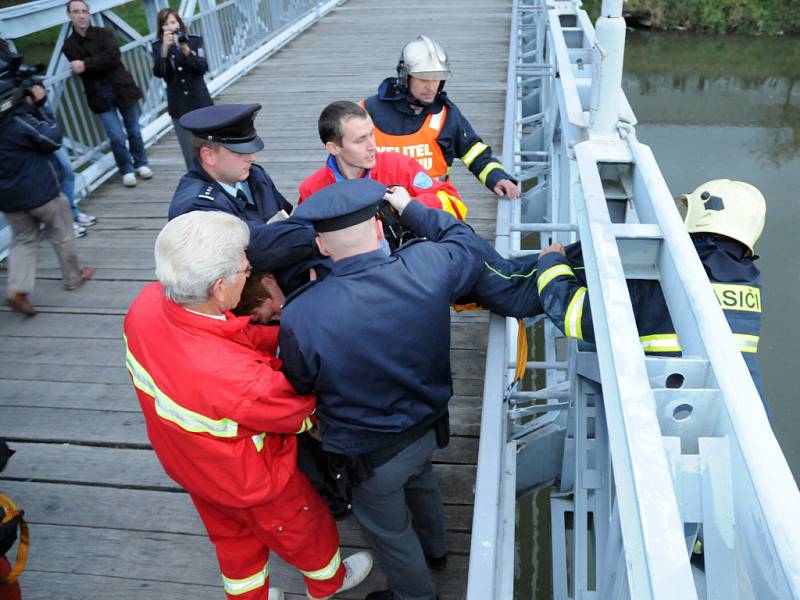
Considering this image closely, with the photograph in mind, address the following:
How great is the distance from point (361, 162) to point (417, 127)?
2.62 ft

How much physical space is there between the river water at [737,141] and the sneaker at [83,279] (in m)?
4.58

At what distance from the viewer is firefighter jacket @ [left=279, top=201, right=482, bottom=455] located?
1.82 meters

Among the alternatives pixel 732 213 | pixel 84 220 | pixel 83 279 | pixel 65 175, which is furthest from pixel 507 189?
pixel 84 220

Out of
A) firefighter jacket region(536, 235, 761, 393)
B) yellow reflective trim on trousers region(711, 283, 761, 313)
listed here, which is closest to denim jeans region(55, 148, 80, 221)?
firefighter jacket region(536, 235, 761, 393)

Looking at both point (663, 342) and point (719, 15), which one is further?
point (719, 15)

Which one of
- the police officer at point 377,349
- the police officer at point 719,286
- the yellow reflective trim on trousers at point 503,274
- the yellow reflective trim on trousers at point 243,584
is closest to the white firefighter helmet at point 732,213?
the police officer at point 719,286

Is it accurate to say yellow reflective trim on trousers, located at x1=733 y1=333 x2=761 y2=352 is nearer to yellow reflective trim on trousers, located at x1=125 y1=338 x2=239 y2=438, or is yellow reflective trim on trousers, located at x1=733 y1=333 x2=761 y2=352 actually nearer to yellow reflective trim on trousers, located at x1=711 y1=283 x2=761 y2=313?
yellow reflective trim on trousers, located at x1=711 y1=283 x2=761 y2=313

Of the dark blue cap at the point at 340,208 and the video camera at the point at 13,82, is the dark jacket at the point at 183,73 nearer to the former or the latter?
the video camera at the point at 13,82

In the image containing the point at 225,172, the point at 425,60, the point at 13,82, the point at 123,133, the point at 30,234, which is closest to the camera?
the point at 225,172

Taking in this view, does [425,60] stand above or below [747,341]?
above

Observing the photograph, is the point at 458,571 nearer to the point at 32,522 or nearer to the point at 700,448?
the point at 700,448

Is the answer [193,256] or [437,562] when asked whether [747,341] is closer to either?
[437,562]

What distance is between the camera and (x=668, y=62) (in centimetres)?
2097

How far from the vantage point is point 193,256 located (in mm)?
1760
